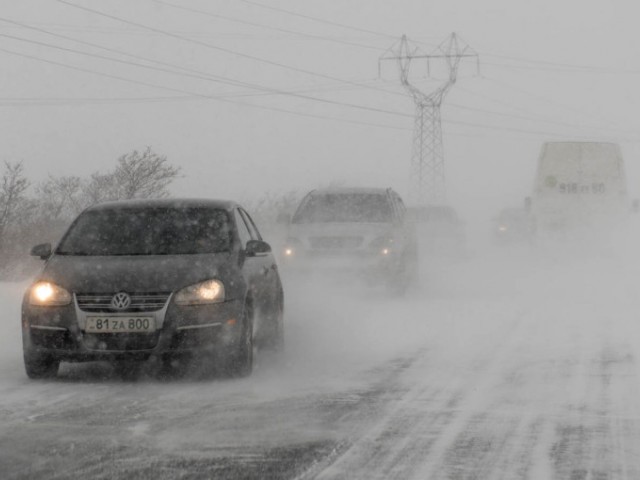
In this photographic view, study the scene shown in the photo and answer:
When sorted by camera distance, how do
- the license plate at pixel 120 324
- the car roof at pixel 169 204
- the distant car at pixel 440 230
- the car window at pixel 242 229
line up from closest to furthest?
the license plate at pixel 120 324 < the car window at pixel 242 229 < the car roof at pixel 169 204 < the distant car at pixel 440 230

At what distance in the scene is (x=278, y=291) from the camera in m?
11.2

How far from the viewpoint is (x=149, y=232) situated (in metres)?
10.2

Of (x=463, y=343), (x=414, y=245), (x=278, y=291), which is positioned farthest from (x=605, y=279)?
(x=278, y=291)

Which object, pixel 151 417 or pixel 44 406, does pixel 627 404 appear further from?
pixel 44 406

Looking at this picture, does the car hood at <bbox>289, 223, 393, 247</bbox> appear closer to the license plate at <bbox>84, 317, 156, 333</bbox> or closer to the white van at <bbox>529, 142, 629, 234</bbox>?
the license plate at <bbox>84, 317, 156, 333</bbox>

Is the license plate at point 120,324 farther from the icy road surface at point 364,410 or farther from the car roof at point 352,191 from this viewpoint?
the car roof at point 352,191

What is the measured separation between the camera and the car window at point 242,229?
10.3m

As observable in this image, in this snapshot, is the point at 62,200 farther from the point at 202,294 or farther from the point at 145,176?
the point at 202,294

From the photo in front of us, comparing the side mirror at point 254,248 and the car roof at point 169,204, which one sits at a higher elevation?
the car roof at point 169,204

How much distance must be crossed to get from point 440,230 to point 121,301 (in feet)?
89.2

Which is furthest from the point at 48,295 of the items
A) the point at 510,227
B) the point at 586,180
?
the point at 510,227

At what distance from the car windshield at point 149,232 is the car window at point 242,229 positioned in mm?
130

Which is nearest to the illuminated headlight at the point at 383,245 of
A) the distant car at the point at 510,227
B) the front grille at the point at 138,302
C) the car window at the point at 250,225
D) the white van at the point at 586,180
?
the car window at the point at 250,225

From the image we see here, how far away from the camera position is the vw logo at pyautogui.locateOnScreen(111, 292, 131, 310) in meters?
8.89
